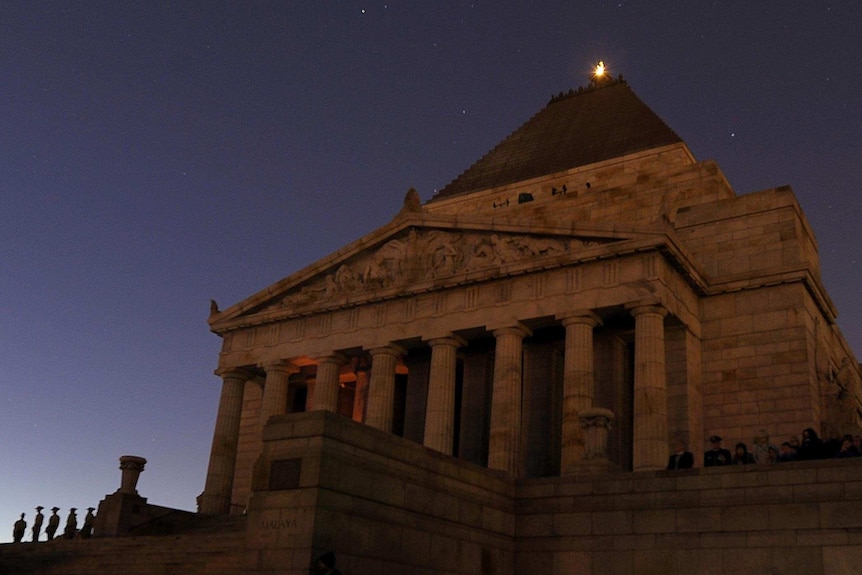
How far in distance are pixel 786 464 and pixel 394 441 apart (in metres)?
8.43

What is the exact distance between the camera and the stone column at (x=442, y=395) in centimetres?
3425

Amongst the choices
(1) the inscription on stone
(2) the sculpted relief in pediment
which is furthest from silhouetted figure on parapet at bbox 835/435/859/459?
(2) the sculpted relief in pediment

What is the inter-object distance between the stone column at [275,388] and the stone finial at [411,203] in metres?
8.39

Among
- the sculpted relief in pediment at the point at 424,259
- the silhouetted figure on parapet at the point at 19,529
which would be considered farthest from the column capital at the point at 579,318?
the silhouetted figure on parapet at the point at 19,529

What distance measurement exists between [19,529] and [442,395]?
16718 millimetres

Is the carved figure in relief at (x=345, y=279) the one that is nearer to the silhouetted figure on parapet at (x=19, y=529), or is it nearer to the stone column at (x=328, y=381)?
the stone column at (x=328, y=381)

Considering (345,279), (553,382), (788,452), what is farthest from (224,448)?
(788,452)

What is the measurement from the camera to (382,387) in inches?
1438

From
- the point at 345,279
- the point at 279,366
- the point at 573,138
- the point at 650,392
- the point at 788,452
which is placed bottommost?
the point at 788,452

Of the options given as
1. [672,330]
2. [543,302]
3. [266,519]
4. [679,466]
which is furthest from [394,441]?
[672,330]

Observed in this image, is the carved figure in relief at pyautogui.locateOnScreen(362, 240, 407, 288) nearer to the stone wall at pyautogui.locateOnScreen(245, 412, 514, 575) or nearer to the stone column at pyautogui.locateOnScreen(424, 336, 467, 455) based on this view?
the stone column at pyautogui.locateOnScreen(424, 336, 467, 455)

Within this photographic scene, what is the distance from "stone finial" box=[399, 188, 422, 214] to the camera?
38375 millimetres

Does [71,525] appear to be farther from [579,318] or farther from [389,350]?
[579,318]

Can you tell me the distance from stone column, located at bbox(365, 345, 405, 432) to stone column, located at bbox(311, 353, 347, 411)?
6.81ft
